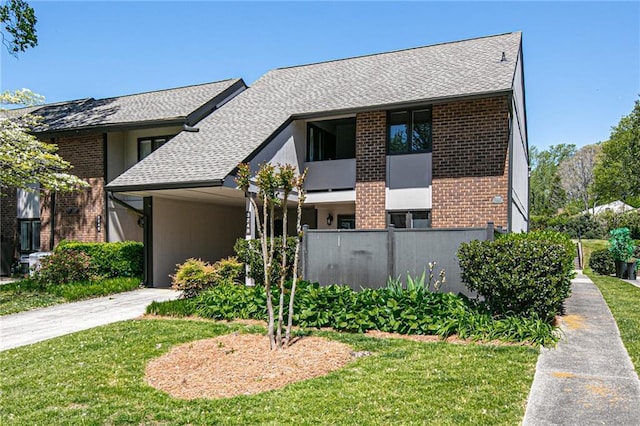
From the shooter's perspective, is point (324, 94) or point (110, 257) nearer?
point (110, 257)

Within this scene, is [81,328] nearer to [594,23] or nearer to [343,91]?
[343,91]

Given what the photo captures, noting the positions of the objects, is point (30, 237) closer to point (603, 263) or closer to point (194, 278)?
point (194, 278)

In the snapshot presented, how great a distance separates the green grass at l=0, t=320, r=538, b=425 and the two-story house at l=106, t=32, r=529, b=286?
5707 mm

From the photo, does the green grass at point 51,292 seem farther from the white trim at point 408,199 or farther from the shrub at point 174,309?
the white trim at point 408,199

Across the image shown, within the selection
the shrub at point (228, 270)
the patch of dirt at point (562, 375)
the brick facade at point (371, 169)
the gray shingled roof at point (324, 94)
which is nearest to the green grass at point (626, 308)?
the patch of dirt at point (562, 375)

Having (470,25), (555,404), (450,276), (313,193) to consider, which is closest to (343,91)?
(313,193)

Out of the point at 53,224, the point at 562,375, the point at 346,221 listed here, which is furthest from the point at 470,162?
the point at 53,224

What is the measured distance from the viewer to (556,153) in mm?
73688

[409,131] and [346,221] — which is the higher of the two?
[409,131]

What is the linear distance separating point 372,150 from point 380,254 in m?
4.86

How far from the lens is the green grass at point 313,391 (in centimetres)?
420

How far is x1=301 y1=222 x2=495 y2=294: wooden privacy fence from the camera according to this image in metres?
8.77

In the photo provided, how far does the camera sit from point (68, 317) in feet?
31.3

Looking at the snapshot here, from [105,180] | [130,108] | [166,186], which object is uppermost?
[130,108]
